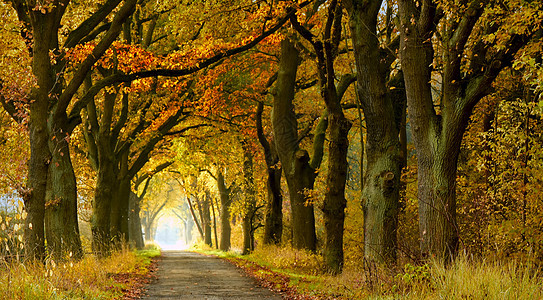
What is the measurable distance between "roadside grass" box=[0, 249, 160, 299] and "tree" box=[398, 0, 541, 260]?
5.48 m

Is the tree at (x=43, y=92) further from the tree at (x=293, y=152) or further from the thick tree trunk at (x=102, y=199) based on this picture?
the tree at (x=293, y=152)

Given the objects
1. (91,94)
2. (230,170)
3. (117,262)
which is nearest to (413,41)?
(91,94)

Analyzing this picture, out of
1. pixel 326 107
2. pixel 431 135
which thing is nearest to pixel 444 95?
pixel 431 135

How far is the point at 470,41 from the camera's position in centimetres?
1048

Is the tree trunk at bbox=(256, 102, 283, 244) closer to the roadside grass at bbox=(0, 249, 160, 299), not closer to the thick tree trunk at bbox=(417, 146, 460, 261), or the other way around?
the roadside grass at bbox=(0, 249, 160, 299)

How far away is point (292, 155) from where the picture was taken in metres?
17.2

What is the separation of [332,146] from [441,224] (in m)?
4.89

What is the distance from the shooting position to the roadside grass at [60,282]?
6.87 m

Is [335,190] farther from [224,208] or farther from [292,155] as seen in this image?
[224,208]

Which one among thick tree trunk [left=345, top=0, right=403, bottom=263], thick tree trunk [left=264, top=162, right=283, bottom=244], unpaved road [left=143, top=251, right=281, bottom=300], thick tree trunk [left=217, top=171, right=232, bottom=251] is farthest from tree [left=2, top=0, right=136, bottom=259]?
thick tree trunk [left=217, top=171, right=232, bottom=251]

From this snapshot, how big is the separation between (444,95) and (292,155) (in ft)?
27.5

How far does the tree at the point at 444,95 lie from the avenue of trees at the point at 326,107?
0.08 ft

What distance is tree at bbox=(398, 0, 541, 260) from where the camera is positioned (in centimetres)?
880

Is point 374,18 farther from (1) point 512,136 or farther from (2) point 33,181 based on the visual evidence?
(2) point 33,181
